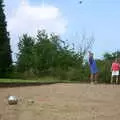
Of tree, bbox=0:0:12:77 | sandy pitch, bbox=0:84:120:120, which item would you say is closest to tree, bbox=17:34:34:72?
tree, bbox=0:0:12:77

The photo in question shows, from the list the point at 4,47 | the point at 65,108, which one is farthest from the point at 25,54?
the point at 65,108

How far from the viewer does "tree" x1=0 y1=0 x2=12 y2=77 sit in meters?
65.6

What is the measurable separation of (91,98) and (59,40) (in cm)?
4911

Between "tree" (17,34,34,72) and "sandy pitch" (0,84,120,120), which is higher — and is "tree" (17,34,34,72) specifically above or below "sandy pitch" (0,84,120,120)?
above

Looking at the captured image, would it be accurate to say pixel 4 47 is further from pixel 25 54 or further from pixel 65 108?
pixel 65 108

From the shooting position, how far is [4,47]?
217 ft

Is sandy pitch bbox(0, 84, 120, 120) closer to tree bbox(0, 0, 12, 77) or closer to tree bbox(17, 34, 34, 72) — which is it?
tree bbox(17, 34, 34, 72)

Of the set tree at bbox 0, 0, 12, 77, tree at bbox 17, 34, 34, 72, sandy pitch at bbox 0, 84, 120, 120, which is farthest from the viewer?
tree at bbox 0, 0, 12, 77

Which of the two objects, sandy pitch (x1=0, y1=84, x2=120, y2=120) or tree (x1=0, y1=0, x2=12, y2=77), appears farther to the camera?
tree (x1=0, y1=0, x2=12, y2=77)

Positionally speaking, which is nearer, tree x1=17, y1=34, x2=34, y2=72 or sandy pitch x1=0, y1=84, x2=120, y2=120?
A: sandy pitch x1=0, y1=84, x2=120, y2=120

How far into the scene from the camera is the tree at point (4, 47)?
2581 inches

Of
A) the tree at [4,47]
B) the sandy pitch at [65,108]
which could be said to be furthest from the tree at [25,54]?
the sandy pitch at [65,108]

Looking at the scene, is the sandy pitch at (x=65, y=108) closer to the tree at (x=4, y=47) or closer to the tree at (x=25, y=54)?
the tree at (x=25, y=54)

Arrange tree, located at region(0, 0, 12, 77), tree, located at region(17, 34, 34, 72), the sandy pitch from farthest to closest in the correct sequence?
tree, located at region(0, 0, 12, 77), tree, located at region(17, 34, 34, 72), the sandy pitch
